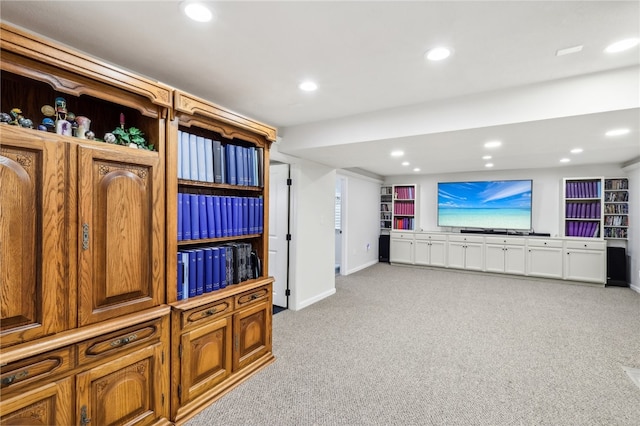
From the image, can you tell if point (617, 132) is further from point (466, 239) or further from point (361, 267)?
point (361, 267)

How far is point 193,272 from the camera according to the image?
6.91 ft

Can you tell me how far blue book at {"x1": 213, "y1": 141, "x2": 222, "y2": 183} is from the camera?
2.30 meters

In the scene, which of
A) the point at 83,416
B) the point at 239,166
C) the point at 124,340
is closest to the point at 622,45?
the point at 239,166

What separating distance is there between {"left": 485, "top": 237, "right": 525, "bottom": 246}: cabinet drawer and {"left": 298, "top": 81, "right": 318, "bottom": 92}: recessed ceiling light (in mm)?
5223

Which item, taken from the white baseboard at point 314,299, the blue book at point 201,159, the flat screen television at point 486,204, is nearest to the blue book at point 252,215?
the blue book at point 201,159

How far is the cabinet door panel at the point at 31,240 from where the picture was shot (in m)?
1.30

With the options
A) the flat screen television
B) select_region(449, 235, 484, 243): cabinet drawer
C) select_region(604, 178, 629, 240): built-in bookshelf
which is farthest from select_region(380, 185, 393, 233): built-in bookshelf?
select_region(604, 178, 629, 240): built-in bookshelf

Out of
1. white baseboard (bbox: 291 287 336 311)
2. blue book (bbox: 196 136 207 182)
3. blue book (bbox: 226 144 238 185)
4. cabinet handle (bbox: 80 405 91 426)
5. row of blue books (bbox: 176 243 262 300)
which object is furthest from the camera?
white baseboard (bbox: 291 287 336 311)

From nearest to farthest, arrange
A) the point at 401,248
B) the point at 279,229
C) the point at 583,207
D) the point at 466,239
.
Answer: the point at 279,229 < the point at 583,207 < the point at 466,239 < the point at 401,248

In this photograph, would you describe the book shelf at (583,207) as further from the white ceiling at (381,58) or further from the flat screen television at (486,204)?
the white ceiling at (381,58)

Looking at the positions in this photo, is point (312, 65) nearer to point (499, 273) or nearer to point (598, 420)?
point (598, 420)

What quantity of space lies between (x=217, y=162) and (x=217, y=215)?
0.40 metres

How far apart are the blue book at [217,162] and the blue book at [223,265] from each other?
1.77 ft

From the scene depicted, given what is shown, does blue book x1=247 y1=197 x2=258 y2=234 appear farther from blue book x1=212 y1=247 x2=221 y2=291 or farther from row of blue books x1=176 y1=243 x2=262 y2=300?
blue book x1=212 y1=247 x2=221 y2=291
